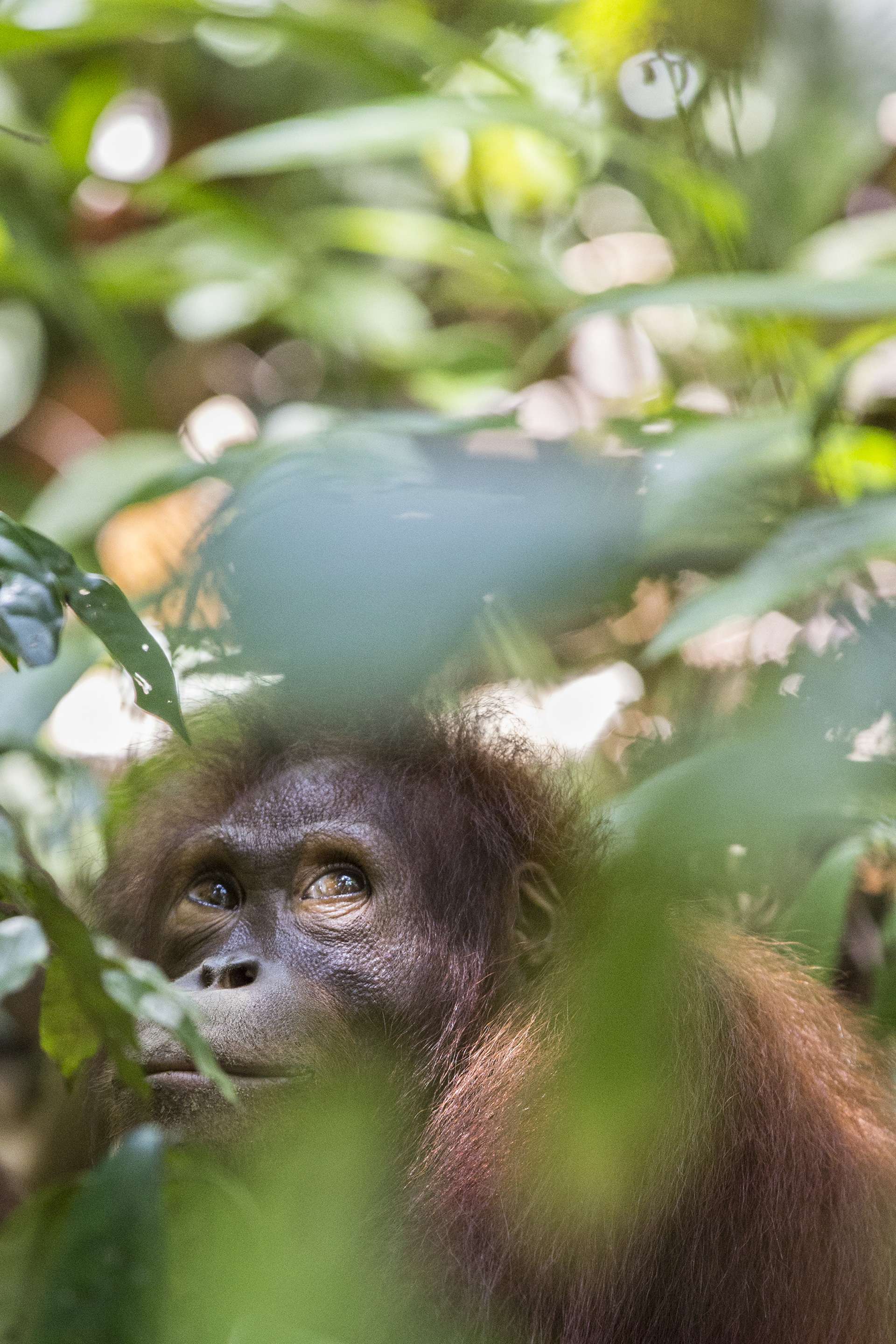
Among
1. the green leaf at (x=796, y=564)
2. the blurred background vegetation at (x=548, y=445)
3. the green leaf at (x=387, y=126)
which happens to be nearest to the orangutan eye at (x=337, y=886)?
the blurred background vegetation at (x=548, y=445)

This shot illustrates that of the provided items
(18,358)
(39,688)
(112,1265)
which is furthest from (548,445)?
(18,358)

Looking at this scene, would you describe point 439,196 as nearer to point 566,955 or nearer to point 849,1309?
point 566,955

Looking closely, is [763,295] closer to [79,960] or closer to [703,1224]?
[703,1224]

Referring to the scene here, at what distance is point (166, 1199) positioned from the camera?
1.62 meters

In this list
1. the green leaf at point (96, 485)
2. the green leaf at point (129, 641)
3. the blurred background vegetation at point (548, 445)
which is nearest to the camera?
the green leaf at point (129, 641)

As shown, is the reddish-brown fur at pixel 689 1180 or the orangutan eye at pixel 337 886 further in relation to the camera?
the orangutan eye at pixel 337 886

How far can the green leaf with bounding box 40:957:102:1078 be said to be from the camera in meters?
1.35

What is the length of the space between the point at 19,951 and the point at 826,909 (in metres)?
1.23

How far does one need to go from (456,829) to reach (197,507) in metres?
1.35

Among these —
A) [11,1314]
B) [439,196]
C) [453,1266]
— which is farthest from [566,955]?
[439,196]

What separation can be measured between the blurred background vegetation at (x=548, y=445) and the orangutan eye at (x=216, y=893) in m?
0.21

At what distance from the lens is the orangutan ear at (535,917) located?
206cm

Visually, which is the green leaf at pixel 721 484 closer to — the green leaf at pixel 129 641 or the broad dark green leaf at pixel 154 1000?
the green leaf at pixel 129 641

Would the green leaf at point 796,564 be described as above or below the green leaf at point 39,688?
above
